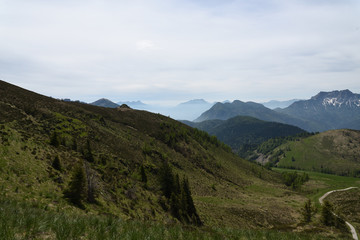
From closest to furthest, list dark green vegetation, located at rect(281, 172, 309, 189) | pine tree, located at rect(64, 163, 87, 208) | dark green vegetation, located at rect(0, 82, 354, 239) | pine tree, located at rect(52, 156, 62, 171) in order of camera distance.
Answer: dark green vegetation, located at rect(0, 82, 354, 239) < pine tree, located at rect(64, 163, 87, 208) < pine tree, located at rect(52, 156, 62, 171) < dark green vegetation, located at rect(281, 172, 309, 189)

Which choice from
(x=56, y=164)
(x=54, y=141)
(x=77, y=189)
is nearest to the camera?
(x=77, y=189)

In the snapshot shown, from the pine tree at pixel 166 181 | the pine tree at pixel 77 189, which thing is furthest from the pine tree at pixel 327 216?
the pine tree at pixel 77 189

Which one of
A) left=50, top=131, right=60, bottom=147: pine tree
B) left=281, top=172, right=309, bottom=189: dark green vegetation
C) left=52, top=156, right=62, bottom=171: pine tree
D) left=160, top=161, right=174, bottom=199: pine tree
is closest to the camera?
left=52, top=156, right=62, bottom=171: pine tree

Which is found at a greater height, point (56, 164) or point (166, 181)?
point (56, 164)

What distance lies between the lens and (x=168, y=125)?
460ft

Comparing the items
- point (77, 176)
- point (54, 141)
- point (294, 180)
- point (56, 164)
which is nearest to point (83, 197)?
point (77, 176)

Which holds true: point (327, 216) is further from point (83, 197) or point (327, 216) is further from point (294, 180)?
point (294, 180)

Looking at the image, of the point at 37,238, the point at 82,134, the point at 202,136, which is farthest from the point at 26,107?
the point at 202,136

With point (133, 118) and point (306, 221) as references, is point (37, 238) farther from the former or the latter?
point (133, 118)

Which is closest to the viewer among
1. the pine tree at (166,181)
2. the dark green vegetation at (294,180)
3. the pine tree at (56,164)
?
the pine tree at (56,164)

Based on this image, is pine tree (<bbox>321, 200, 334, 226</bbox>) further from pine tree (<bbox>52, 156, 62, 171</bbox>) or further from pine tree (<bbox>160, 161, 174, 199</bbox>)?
pine tree (<bbox>52, 156, 62, 171</bbox>)

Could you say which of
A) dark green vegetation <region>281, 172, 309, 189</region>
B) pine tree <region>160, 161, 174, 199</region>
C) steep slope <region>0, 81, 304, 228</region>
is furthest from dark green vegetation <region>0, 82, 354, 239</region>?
dark green vegetation <region>281, 172, 309, 189</region>

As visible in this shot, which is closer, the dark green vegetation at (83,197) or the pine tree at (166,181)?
the dark green vegetation at (83,197)

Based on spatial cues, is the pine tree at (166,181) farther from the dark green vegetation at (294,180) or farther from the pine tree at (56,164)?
the dark green vegetation at (294,180)
